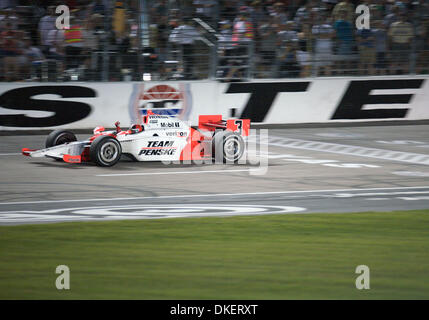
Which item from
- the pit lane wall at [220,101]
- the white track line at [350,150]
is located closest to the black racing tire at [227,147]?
the white track line at [350,150]

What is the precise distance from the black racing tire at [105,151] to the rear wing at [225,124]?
188cm

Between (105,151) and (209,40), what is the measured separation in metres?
6.13

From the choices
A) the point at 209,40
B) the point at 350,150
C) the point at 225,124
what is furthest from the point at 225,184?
the point at 209,40

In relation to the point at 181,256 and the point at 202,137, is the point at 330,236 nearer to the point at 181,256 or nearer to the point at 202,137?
the point at 181,256

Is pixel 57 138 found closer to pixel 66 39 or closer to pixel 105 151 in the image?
pixel 105 151

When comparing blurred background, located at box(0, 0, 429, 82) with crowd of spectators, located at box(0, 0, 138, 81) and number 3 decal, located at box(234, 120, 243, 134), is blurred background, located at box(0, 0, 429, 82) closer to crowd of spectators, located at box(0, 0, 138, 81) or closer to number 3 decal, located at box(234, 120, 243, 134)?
crowd of spectators, located at box(0, 0, 138, 81)

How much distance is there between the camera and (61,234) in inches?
320

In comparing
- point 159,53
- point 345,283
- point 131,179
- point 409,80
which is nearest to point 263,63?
point 159,53

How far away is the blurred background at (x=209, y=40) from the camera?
16391 millimetres

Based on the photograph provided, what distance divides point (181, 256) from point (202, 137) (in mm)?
5910

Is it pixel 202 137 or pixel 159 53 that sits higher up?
pixel 159 53

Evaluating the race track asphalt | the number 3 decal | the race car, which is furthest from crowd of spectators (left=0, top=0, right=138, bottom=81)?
the number 3 decal

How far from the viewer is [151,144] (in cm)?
1267

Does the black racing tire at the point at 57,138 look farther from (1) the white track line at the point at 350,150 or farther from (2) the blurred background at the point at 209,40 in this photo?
(1) the white track line at the point at 350,150
